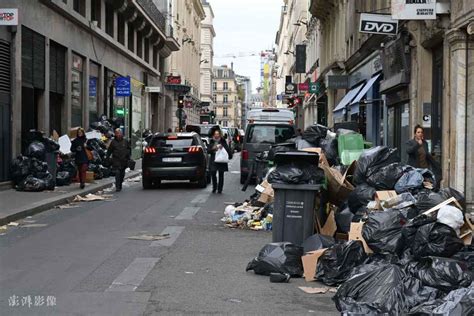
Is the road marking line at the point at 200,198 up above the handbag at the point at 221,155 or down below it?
below

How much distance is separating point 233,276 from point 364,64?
19.8 m

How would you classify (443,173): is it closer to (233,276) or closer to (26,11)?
(233,276)

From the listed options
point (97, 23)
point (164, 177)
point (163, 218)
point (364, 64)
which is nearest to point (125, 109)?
point (97, 23)

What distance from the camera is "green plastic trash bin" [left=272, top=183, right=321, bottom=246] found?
8695mm

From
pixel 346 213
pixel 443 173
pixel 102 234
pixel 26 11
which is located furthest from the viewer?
pixel 26 11

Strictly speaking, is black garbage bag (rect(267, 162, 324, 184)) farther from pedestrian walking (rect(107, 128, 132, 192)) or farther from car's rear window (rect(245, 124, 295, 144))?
car's rear window (rect(245, 124, 295, 144))

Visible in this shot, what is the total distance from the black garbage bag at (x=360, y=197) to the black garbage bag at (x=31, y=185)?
9901mm

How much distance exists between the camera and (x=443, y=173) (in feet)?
46.6

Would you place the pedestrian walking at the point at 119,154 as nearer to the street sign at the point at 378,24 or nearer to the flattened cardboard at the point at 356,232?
the street sign at the point at 378,24

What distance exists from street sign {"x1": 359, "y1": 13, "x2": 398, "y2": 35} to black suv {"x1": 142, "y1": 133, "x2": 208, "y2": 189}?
582 cm

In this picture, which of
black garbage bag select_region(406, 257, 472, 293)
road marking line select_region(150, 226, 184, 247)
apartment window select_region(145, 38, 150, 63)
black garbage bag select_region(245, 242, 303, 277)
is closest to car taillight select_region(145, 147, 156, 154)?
road marking line select_region(150, 226, 184, 247)

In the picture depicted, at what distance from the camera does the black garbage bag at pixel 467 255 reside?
249 inches

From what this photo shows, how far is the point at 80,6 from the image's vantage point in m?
25.7

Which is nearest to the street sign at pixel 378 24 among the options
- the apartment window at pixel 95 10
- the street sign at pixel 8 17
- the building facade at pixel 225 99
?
the street sign at pixel 8 17
